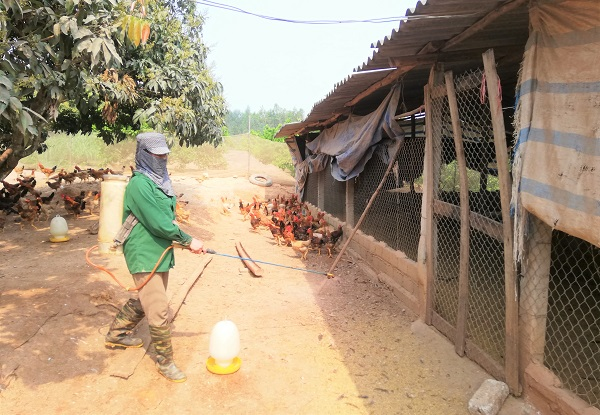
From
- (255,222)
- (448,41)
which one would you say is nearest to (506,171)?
(448,41)

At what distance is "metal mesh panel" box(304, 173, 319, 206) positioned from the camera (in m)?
11.7

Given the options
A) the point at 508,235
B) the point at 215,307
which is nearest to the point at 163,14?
the point at 215,307

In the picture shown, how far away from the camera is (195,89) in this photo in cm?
793

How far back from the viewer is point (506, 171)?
3186mm

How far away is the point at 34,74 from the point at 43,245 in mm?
4390

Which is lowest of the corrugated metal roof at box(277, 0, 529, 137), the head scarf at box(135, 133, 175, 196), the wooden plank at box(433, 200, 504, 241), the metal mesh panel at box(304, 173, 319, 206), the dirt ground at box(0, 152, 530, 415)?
the dirt ground at box(0, 152, 530, 415)

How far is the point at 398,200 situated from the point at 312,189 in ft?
21.3

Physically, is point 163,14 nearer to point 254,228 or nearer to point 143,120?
point 143,120

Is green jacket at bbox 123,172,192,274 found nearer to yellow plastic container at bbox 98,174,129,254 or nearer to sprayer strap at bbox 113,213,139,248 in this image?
sprayer strap at bbox 113,213,139,248

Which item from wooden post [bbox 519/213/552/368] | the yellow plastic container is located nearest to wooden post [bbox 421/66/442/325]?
wooden post [bbox 519/213/552/368]

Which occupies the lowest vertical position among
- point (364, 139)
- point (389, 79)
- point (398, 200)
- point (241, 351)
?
point (241, 351)

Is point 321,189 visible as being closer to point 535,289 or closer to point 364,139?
point 364,139

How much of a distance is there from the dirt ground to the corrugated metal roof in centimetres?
284

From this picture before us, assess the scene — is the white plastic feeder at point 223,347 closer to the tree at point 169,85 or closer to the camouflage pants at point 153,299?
the camouflage pants at point 153,299
